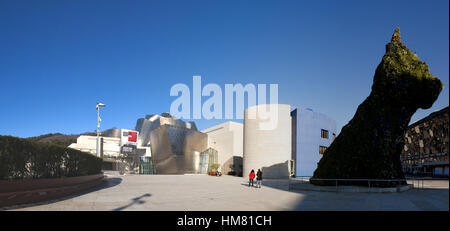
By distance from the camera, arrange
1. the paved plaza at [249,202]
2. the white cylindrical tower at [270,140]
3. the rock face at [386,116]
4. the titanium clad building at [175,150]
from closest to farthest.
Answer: the paved plaza at [249,202] < the rock face at [386,116] < the white cylindrical tower at [270,140] < the titanium clad building at [175,150]

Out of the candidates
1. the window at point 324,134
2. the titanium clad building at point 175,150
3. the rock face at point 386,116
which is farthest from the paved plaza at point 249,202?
the titanium clad building at point 175,150

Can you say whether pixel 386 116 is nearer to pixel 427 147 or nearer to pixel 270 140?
pixel 270 140

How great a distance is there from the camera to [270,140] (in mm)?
39625

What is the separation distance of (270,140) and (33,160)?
105 feet

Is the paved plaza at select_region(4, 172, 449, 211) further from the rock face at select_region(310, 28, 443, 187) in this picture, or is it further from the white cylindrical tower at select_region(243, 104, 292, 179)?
the white cylindrical tower at select_region(243, 104, 292, 179)

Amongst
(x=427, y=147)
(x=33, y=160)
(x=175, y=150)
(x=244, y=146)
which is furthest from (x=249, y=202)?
(x=427, y=147)

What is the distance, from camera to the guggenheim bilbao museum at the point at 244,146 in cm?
3975

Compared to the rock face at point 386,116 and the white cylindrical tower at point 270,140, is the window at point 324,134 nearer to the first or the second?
the white cylindrical tower at point 270,140

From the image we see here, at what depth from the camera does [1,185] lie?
30.2 feet

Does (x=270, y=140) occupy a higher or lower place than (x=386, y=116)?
lower

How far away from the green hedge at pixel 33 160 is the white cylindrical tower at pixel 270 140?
91.3 ft

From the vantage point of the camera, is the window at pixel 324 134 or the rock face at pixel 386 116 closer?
A: the rock face at pixel 386 116
